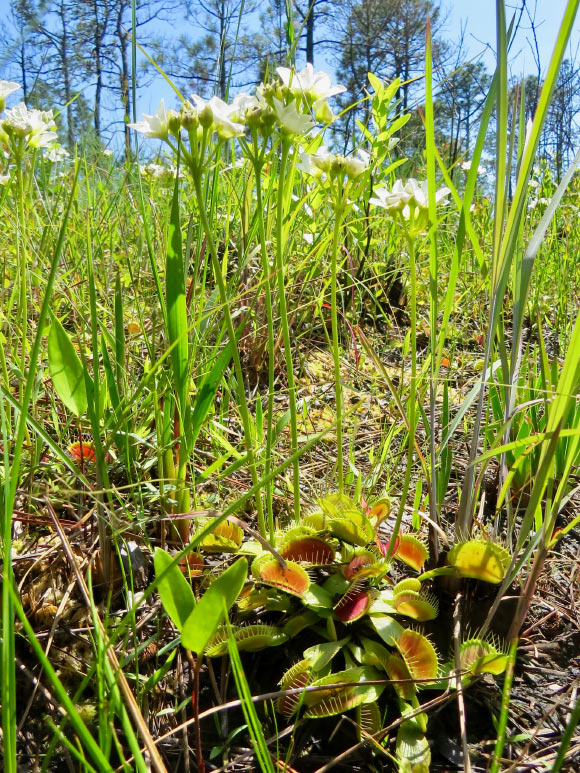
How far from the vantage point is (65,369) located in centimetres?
80

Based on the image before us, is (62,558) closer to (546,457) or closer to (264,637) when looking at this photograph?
(264,637)

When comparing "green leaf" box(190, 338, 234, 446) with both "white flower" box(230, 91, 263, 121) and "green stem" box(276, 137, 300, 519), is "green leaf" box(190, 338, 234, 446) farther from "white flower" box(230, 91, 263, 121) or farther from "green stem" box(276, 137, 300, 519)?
"white flower" box(230, 91, 263, 121)

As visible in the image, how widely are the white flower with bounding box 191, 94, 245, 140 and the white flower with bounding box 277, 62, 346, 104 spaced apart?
0.09 meters

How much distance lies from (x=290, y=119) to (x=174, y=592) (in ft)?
1.91

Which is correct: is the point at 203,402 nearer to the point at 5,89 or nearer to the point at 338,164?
the point at 338,164

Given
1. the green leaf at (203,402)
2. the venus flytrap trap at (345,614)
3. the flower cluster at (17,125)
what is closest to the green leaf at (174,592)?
the venus flytrap trap at (345,614)

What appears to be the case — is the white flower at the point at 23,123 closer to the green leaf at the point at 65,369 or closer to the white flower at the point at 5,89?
the white flower at the point at 5,89

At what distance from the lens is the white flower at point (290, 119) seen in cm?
67

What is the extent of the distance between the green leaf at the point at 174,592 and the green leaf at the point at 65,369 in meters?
0.33

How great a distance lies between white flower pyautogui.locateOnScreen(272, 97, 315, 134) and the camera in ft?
2.18

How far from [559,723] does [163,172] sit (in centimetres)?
189

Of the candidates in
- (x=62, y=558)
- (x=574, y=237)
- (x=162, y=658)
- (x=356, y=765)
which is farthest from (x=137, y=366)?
(x=574, y=237)

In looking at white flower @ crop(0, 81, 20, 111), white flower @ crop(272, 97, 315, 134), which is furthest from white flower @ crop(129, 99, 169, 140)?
white flower @ crop(0, 81, 20, 111)

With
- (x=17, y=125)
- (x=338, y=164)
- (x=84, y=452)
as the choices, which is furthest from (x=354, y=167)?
(x=84, y=452)
